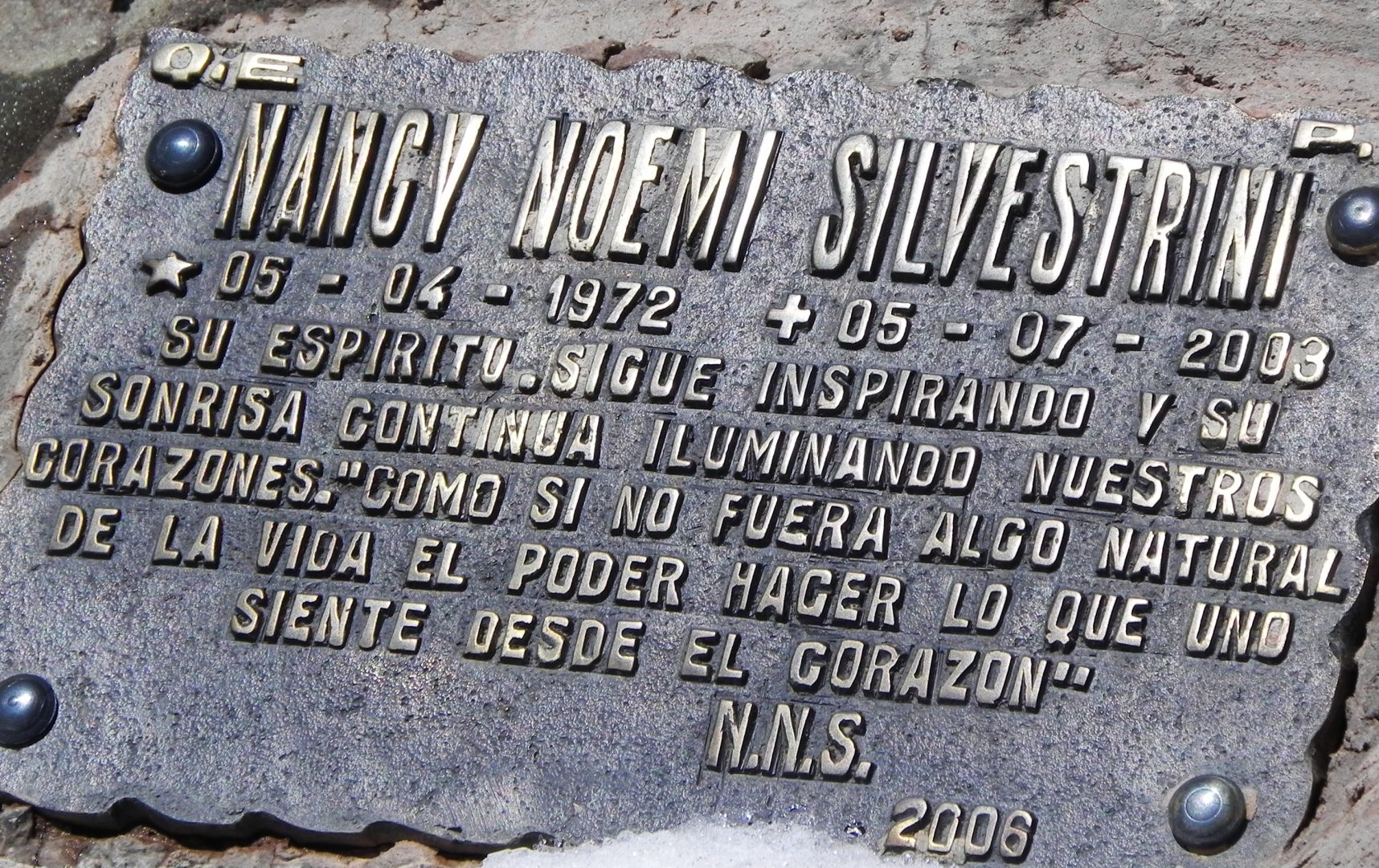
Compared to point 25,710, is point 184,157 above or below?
above

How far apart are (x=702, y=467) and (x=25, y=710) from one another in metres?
1.30

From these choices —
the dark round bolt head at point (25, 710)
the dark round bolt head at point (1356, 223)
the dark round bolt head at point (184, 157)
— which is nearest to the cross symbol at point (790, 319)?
the dark round bolt head at point (1356, 223)

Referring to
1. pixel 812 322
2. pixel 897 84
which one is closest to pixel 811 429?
pixel 812 322

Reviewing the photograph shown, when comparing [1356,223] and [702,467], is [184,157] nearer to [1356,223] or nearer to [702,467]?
[702,467]

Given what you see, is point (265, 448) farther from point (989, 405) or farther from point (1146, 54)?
point (1146, 54)

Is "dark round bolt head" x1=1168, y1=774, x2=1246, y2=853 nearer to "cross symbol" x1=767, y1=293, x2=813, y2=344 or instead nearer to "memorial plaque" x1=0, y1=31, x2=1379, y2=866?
"memorial plaque" x1=0, y1=31, x2=1379, y2=866

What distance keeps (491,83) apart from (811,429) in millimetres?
907

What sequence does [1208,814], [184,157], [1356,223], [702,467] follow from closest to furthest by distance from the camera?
[1208,814] < [1356,223] < [702,467] < [184,157]

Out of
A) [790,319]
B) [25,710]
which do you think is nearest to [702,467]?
[790,319]

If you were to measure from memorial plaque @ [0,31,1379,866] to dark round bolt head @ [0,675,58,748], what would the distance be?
0.01 metres

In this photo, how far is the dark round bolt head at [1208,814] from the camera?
246 centimetres

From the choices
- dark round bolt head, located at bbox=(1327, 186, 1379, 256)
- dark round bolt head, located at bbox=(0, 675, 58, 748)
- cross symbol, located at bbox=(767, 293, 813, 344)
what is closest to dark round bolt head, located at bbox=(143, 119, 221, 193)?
dark round bolt head, located at bbox=(0, 675, 58, 748)

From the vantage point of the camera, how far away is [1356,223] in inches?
102

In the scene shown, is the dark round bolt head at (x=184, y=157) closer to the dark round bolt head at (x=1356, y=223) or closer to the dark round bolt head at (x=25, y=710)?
the dark round bolt head at (x=25, y=710)
